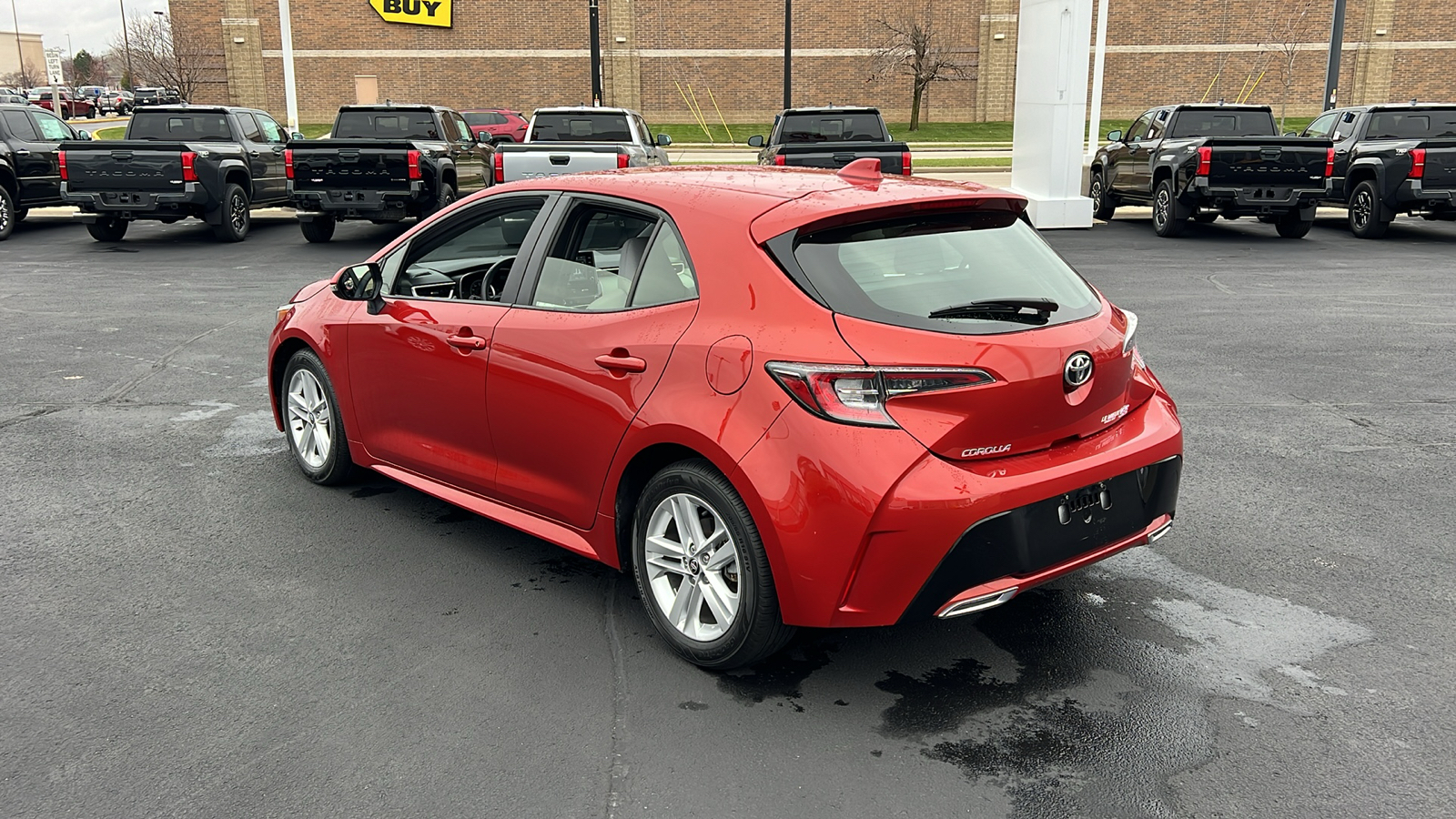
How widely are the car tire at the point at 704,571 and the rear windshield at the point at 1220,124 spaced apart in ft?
53.4

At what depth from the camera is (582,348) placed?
169 inches

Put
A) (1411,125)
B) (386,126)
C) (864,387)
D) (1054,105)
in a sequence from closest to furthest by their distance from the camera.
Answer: (864,387), (1411,125), (386,126), (1054,105)

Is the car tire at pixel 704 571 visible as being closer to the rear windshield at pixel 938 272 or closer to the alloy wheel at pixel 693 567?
the alloy wheel at pixel 693 567

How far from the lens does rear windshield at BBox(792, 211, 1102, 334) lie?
370 cm

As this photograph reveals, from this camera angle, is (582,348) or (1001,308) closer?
(1001,308)

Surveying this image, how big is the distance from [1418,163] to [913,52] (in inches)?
1467

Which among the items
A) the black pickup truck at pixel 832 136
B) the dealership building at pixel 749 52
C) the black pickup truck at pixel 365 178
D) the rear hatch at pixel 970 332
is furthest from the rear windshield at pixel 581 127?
the dealership building at pixel 749 52

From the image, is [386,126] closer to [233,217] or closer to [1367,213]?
[233,217]

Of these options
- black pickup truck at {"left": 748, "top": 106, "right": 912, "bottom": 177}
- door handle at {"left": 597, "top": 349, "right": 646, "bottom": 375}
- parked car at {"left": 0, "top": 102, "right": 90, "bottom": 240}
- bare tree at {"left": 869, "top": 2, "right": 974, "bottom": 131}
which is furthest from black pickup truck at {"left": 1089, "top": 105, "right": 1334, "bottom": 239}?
bare tree at {"left": 869, "top": 2, "right": 974, "bottom": 131}

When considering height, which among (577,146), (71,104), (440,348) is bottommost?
(440,348)

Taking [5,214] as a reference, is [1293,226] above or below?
below

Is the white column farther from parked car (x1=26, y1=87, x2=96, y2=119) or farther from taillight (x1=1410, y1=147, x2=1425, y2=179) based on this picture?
parked car (x1=26, y1=87, x2=96, y2=119)

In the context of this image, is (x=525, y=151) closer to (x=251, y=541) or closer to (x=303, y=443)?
(x=303, y=443)

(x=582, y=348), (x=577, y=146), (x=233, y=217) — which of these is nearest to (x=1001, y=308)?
(x=582, y=348)
